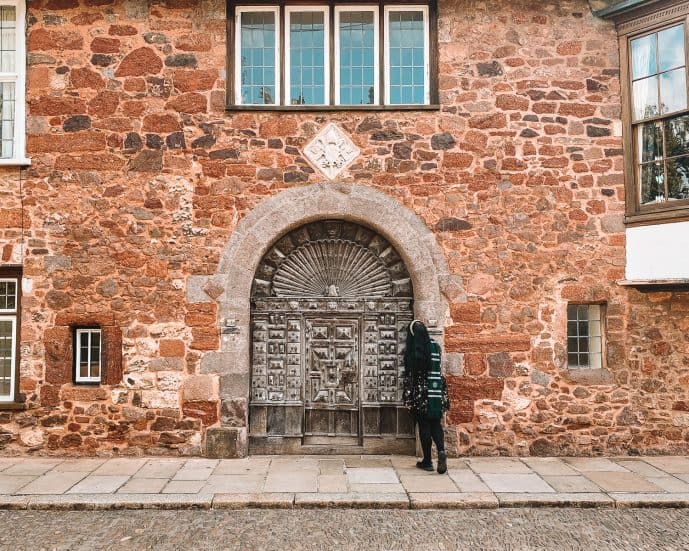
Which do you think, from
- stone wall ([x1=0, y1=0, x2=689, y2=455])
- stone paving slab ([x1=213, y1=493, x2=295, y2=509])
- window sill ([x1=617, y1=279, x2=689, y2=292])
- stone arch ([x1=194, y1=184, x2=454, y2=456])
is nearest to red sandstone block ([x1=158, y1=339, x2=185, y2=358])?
stone wall ([x1=0, y1=0, x2=689, y2=455])

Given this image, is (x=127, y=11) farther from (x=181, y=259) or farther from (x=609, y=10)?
(x=609, y=10)

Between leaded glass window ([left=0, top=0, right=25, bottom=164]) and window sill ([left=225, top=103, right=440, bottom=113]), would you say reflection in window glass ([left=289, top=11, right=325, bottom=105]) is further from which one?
leaded glass window ([left=0, top=0, right=25, bottom=164])

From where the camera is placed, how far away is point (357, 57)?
7395mm

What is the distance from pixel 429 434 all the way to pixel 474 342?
51.8 inches

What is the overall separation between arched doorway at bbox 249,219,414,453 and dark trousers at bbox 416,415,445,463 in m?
0.78

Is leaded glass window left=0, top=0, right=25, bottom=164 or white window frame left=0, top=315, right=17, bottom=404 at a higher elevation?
leaded glass window left=0, top=0, right=25, bottom=164

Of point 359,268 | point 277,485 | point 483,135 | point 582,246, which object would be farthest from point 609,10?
point 277,485

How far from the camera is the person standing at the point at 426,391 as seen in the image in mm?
6293

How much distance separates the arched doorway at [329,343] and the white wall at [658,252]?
9.16 feet

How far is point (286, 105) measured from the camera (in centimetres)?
724

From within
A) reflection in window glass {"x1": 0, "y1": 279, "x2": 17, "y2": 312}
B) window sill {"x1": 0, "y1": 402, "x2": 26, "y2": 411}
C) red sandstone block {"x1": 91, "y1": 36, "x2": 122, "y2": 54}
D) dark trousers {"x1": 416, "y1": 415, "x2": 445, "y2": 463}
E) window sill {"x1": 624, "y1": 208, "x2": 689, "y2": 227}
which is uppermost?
red sandstone block {"x1": 91, "y1": 36, "x2": 122, "y2": 54}

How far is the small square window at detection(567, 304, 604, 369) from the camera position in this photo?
727cm

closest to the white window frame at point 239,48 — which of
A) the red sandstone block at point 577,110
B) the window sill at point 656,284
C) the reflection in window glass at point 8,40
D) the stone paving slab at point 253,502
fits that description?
the reflection in window glass at point 8,40

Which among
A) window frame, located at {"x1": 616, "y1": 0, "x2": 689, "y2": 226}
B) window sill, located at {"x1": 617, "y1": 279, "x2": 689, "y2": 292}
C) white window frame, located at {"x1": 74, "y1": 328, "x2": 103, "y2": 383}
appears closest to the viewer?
window sill, located at {"x1": 617, "y1": 279, "x2": 689, "y2": 292}
